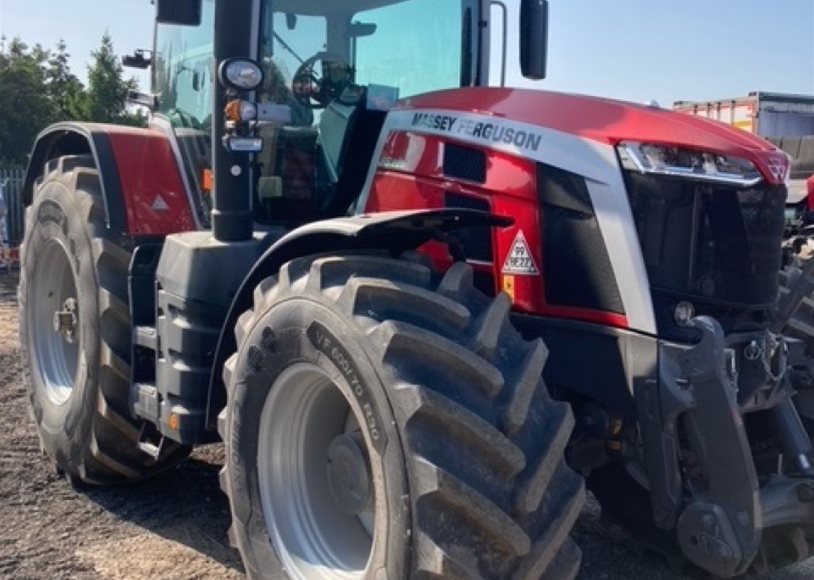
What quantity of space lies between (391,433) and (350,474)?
0.47 m

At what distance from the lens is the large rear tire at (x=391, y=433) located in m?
2.77

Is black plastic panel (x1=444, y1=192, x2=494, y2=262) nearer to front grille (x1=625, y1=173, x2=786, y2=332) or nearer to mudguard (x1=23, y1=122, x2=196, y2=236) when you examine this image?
front grille (x1=625, y1=173, x2=786, y2=332)

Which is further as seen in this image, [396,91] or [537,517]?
[396,91]

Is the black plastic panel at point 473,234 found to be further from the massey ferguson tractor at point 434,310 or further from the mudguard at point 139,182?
the mudguard at point 139,182

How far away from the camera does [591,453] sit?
3477mm

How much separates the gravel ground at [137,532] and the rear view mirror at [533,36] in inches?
81.7

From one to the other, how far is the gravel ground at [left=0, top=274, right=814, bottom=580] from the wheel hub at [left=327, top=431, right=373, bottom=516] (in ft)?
3.00

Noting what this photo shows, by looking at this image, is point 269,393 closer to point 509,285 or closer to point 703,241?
point 509,285

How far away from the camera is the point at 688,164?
326 cm

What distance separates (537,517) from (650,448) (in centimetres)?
50

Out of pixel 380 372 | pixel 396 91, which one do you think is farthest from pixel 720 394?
pixel 396 91

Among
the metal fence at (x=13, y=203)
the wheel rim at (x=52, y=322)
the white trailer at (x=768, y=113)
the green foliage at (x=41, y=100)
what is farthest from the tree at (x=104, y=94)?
the wheel rim at (x=52, y=322)

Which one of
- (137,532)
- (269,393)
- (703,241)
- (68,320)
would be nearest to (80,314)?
(68,320)

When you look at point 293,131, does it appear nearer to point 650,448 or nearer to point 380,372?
point 380,372
